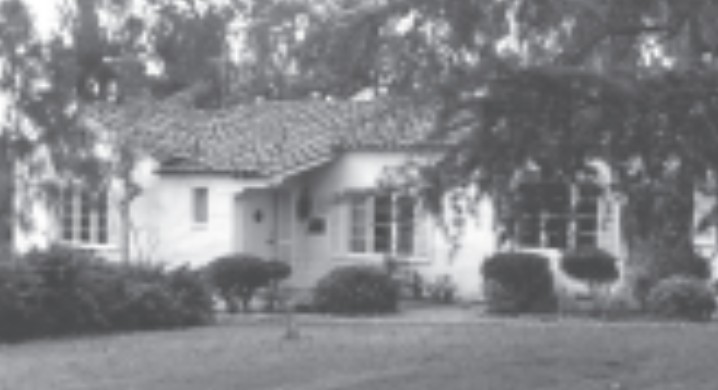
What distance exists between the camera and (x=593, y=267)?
25.2 metres

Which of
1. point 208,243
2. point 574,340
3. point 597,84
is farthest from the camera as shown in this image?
point 208,243

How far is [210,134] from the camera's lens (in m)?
30.3

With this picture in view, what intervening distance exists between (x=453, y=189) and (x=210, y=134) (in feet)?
63.5

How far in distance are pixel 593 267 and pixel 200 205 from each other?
8.92m

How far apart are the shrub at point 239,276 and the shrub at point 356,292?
3.65 feet

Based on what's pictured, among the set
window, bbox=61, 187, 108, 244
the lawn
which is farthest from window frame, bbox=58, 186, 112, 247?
the lawn

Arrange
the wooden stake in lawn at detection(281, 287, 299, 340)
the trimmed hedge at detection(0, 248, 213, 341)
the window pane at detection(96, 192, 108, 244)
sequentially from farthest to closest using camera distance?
the window pane at detection(96, 192, 108, 244) → the trimmed hedge at detection(0, 248, 213, 341) → the wooden stake in lawn at detection(281, 287, 299, 340)

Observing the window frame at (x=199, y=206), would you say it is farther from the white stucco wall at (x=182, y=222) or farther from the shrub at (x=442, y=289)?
the shrub at (x=442, y=289)

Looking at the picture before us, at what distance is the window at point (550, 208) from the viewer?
11.0 meters

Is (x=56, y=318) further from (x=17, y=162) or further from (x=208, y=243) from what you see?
(x=208, y=243)

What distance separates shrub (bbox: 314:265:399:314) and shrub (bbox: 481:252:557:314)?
1.87m

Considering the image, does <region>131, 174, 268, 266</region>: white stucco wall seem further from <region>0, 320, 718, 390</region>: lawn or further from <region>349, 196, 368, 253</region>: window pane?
<region>0, 320, 718, 390</region>: lawn

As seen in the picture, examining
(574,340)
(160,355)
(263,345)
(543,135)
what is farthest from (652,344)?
(543,135)

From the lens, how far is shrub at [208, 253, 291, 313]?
79.7 feet
